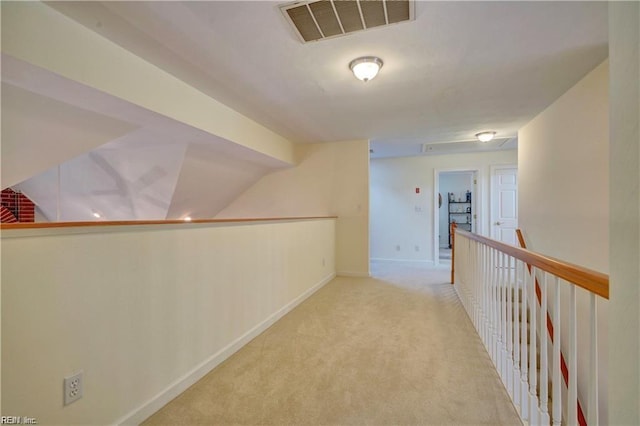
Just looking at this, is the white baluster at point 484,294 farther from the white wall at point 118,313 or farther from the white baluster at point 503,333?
the white wall at point 118,313

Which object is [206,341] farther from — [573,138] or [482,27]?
[573,138]

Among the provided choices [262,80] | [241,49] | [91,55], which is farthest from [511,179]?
[91,55]

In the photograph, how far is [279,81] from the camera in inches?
106

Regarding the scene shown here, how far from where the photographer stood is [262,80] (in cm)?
268

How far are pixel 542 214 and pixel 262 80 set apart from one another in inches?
144

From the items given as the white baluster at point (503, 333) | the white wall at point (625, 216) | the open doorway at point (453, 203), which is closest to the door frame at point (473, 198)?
the open doorway at point (453, 203)

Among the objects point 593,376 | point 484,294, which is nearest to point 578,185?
point 484,294

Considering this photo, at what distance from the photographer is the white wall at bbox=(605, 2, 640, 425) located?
51cm

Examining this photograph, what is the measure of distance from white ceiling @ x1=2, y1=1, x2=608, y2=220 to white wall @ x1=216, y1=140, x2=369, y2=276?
0.58 metres

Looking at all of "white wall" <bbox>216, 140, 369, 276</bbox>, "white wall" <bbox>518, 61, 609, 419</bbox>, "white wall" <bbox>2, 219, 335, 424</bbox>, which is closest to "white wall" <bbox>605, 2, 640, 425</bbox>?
"white wall" <bbox>2, 219, 335, 424</bbox>

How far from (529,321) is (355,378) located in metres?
1.34

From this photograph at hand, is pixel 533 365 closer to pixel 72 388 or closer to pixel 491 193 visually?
pixel 72 388

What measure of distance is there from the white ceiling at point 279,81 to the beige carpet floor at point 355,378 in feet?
7.27

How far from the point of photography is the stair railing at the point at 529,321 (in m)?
0.91
